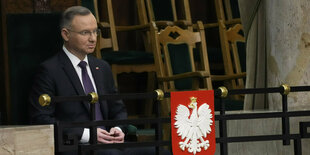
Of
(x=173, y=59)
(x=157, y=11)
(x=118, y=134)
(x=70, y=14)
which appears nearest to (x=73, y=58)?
(x=70, y=14)

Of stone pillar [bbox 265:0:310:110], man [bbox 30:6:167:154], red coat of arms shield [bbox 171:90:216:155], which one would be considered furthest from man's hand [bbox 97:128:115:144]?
stone pillar [bbox 265:0:310:110]

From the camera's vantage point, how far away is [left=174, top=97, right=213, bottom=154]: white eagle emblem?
309 cm

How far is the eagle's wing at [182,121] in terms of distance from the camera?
3.08 metres

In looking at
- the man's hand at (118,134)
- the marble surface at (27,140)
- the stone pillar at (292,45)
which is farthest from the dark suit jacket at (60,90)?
the stone pillar at (292,45)

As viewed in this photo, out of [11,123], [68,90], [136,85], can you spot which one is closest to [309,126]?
[68,90]

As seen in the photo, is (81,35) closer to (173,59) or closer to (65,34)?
(65,34)

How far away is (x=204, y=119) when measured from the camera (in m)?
3.13

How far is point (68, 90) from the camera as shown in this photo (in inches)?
131

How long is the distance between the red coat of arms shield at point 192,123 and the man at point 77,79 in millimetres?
276

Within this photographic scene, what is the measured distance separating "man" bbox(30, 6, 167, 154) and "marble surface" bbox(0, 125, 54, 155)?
0.34 metres

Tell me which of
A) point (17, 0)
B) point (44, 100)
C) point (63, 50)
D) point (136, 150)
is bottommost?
point (136, 150)

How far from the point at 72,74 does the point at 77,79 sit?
0.10 ft

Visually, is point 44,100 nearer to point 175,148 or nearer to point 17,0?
point 175,148

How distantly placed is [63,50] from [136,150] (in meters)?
0.55
